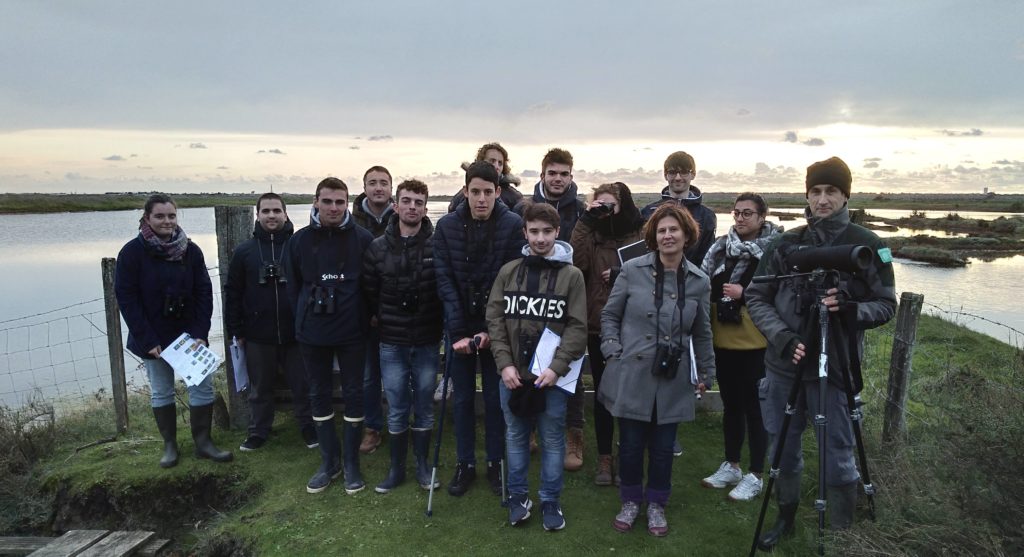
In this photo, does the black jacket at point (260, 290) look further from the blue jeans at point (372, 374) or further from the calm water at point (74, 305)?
the calm water at point (74, 305)

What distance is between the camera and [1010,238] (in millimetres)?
29219

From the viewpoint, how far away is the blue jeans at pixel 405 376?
400 centimetres

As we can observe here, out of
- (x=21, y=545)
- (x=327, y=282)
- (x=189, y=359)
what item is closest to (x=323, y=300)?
(x=327, y=282)

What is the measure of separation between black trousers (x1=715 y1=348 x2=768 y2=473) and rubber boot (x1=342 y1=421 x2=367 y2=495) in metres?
2.55

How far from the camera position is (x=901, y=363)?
4.06 meters

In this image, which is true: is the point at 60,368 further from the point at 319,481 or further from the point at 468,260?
the point at 468,260

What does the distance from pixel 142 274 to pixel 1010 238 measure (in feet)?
121

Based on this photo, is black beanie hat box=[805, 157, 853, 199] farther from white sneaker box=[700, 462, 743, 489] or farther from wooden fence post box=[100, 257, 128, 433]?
wooden fence post box=[100, 257, 128, 433]

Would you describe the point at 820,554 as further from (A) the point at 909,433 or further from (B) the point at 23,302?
(B) the point at 23,302

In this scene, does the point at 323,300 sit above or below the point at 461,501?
above

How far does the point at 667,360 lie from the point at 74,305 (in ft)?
19.7

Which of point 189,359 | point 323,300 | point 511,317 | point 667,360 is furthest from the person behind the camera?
point 189,359

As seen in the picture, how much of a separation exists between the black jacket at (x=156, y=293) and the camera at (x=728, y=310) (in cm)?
378

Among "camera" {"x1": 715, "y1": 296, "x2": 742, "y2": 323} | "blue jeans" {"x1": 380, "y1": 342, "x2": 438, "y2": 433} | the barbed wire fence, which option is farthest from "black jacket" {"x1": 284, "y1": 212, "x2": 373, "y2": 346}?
the barbed wire fence
